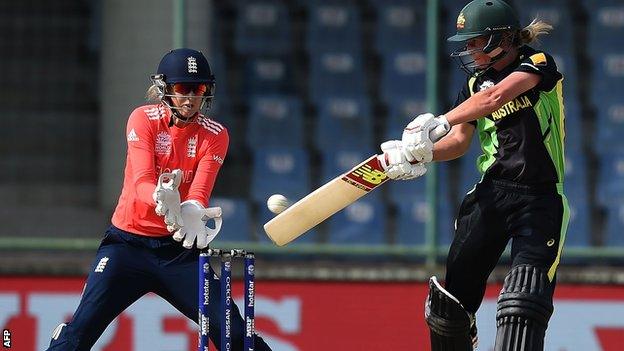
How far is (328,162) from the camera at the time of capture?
25.0ft

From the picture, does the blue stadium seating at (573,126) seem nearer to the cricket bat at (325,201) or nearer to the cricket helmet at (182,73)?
the cricket bat at (325,201)

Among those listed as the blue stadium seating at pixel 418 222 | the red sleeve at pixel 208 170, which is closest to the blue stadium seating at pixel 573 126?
the blue stadium seating at pixel 418 222

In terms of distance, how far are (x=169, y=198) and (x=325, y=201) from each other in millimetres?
743

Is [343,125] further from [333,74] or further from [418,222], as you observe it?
[418,222]

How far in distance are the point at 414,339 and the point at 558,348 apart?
75cm

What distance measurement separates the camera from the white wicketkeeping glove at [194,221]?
A: 16.3 feet

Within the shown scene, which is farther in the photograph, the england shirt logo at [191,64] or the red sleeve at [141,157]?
the england shirt logo at [191,64]

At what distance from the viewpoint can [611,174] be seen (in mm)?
7723

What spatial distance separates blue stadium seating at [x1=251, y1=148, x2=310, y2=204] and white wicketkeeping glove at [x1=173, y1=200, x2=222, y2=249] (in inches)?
98.6

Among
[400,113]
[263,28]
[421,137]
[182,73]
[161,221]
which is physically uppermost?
[263,28]

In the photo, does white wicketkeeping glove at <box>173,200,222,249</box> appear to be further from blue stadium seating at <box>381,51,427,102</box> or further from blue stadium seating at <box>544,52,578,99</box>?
blue stadium seating at <box>544,52,578,99</box>

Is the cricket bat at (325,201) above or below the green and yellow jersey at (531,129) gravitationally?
below

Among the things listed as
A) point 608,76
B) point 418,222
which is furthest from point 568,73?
point 418,222

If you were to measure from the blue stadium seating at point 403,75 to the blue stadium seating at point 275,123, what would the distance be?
20.5 inches
